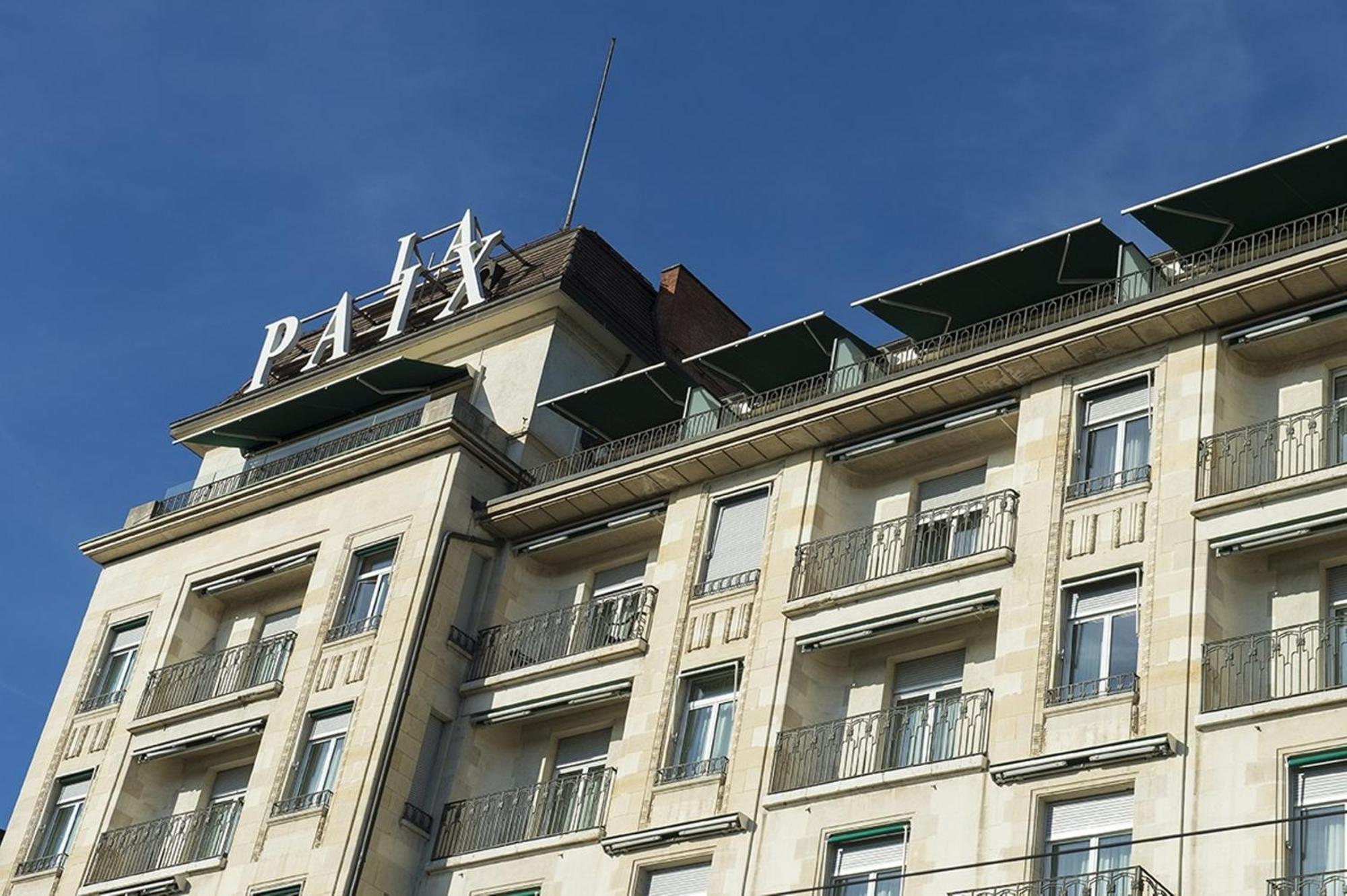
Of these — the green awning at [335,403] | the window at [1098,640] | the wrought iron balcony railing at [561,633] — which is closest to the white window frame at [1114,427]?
the window at [1098,640]

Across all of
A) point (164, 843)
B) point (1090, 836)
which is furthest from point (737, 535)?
point (164, 843)

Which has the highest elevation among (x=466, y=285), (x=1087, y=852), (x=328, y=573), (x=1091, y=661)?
(x=466, y=285)

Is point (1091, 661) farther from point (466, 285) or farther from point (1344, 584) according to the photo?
point (466, 285)

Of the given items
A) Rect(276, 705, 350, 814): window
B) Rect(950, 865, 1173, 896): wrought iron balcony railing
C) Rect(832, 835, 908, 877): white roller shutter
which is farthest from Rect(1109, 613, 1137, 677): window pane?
Rect(276, 705, 350, 814): window

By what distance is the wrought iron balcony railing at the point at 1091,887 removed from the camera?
2377 centimetres

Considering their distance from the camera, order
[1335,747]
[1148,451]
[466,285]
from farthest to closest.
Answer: [466,285]
[1148,451]
[1335,747]

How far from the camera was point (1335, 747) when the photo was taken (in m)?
23.8

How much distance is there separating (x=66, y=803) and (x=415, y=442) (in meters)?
8.99

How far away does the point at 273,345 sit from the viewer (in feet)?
147

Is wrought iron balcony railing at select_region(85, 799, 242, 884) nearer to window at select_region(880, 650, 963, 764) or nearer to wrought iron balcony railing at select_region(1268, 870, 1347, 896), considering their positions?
window at select_region(880, 650, 963, 764)

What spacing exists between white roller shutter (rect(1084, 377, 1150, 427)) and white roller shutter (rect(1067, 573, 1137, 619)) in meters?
2.76

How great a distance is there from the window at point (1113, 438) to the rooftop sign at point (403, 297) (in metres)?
14.6

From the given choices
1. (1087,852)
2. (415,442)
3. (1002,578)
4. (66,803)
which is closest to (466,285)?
(415,442)

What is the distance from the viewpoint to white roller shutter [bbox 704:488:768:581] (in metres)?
32.2
